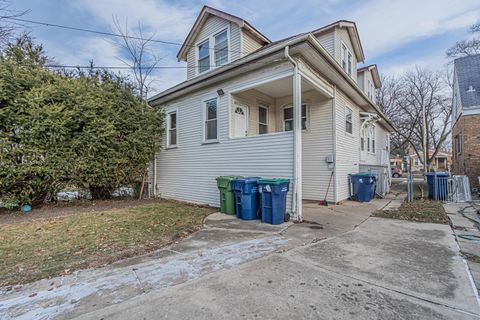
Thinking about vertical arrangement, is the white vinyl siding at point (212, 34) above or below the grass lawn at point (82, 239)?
above

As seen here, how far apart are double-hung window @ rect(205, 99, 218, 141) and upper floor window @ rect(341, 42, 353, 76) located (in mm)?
5411

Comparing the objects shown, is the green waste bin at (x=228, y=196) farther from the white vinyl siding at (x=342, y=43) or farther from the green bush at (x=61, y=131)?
the white vinyl siding at (x=342, y=43)

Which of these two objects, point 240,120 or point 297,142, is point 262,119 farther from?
point 297,142

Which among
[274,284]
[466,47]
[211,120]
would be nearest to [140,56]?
[211,120]

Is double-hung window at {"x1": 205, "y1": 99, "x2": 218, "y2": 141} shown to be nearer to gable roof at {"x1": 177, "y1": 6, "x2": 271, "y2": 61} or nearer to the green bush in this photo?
the green bush

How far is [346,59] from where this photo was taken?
10.0 meters

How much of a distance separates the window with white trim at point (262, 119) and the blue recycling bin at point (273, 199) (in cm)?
381

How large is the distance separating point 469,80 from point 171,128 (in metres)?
15.5

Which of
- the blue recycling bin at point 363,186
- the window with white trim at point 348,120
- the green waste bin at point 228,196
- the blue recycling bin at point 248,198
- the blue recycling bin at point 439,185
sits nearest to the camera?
the blue recycling bin at point 248,198

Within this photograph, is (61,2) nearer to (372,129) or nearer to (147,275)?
(147,275)

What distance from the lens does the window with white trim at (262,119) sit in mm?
8989

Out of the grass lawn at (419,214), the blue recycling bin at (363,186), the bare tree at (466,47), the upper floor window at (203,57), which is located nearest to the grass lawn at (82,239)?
the grass lawn at (419,214)

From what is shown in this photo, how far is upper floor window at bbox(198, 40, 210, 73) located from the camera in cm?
976

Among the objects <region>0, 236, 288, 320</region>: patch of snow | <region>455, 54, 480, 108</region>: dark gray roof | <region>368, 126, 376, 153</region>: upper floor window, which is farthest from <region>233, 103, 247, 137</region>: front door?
<region>455, 54, 480, 108</region>: dark gray roof
